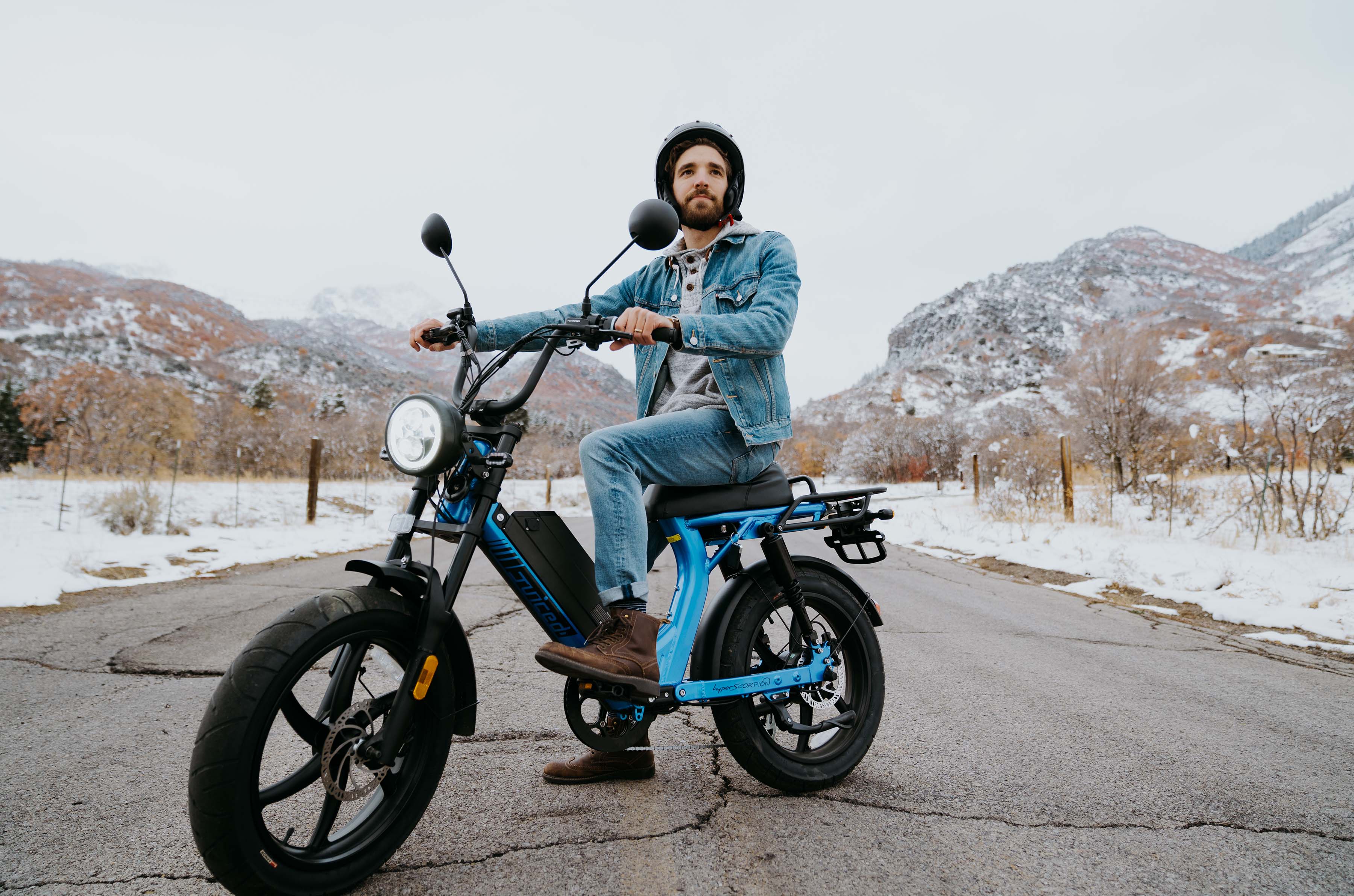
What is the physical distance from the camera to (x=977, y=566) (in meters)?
8.52

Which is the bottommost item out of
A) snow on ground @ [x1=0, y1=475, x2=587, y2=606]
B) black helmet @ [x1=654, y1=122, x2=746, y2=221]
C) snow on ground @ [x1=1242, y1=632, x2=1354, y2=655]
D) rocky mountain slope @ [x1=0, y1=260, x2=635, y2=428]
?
snow on ground @ [x1=1242, y1=632, x2=1354, y2=655]

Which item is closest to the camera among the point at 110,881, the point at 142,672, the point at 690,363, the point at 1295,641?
the point at 110,881

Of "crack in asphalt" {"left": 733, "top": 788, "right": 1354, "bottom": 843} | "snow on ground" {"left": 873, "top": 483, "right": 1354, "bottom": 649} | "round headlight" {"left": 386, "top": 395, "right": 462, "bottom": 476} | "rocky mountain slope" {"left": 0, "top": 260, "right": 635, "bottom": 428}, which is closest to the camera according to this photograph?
"round headlight" {"left": 386, "top": 395, "right": 462, "bottom": 476}

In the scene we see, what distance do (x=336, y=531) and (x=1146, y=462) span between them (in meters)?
15.9

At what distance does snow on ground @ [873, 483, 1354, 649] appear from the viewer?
16.9 feet

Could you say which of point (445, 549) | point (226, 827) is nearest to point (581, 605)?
point (226, 827)

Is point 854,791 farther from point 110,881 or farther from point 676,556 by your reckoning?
point 110,881

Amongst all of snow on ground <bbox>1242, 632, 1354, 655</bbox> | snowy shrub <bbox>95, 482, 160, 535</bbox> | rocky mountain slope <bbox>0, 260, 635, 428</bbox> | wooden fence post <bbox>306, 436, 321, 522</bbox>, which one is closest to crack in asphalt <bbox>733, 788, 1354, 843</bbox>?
snow on ground <bbox>1242, 632, 1354, 655</bbox>

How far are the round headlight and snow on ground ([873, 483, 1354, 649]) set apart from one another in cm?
582

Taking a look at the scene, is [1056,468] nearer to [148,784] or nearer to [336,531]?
[336,531]

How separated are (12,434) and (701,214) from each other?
2935 cm

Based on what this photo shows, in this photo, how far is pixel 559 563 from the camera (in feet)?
6.82

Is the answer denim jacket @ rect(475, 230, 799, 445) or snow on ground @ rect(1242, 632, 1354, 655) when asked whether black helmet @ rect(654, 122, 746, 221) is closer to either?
denim jacket @ rect(475, 230, 799, 445)

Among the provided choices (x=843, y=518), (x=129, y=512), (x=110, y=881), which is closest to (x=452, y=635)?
(x=110, y=881)
